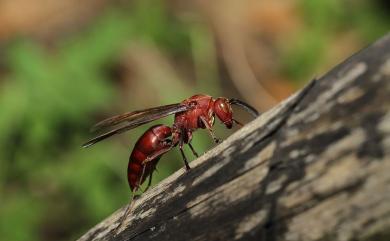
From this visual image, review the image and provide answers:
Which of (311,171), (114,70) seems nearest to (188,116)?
(311,171)

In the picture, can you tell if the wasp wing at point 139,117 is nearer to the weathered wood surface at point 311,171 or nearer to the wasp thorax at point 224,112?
the wasp thorax at point 224,112

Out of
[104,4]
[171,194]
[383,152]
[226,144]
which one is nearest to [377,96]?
[383,152]

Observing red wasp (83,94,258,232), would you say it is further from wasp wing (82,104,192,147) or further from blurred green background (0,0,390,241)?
blurred green background (0,0,390,241)

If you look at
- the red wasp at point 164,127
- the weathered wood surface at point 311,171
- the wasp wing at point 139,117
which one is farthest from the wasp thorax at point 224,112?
the weathered wood surface at point 311,171

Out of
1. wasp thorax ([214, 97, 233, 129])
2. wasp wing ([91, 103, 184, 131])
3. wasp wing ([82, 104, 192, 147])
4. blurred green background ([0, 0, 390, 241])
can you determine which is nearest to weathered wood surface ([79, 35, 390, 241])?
wasp wing ([82, 104, 192, 147])

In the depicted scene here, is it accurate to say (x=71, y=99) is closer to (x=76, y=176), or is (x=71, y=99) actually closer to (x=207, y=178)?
(x=76, y=176)

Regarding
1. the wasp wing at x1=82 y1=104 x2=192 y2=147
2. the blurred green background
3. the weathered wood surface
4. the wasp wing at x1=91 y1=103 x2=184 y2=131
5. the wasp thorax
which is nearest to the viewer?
the weathered wood surface
